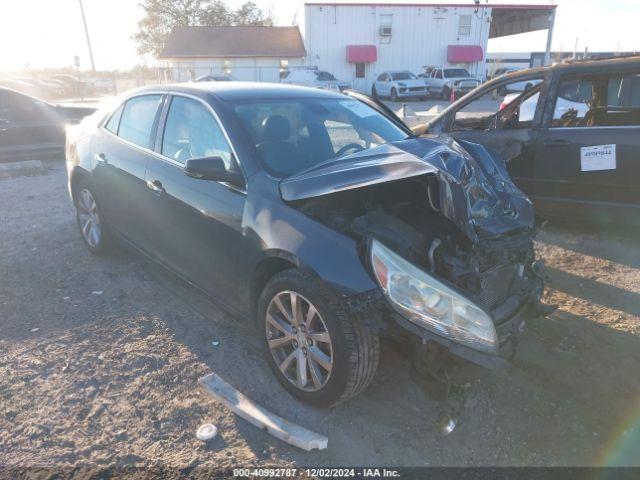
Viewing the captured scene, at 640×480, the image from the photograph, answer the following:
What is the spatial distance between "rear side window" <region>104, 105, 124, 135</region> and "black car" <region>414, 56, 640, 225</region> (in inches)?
145

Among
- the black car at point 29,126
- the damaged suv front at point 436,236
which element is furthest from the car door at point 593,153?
the black car at point 29,126

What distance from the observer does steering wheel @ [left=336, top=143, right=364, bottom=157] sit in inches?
130

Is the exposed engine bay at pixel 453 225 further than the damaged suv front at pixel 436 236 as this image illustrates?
Yes

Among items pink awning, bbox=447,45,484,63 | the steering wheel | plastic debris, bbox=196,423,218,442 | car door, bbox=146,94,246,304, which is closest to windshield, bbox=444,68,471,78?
pink awning, bbox=447,45,484,63

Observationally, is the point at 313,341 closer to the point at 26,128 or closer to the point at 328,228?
the point at 328,228

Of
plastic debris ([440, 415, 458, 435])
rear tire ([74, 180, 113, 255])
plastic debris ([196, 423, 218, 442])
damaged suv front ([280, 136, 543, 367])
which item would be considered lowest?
plastic debris ([196, 423, 218, 442])

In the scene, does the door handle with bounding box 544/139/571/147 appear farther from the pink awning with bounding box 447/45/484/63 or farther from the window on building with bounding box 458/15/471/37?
the window on building with bounding box 458/15/471/37

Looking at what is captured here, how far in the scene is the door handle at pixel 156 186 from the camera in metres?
3.49

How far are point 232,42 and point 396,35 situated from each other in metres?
13.4

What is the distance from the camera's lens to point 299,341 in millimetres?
2645

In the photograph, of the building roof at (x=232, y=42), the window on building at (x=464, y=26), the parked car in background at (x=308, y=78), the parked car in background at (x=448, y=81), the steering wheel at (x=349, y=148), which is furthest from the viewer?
the building roof at (x=232, y=42)

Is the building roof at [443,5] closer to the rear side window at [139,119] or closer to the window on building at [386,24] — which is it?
the window on building at [386,24]

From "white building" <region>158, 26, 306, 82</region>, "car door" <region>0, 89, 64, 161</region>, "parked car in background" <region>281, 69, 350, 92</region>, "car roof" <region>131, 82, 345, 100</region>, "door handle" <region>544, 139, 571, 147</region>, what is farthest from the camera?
"white building" <region>158, 26, 306, 82</region>

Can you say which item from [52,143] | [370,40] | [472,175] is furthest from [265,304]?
[370,40]
